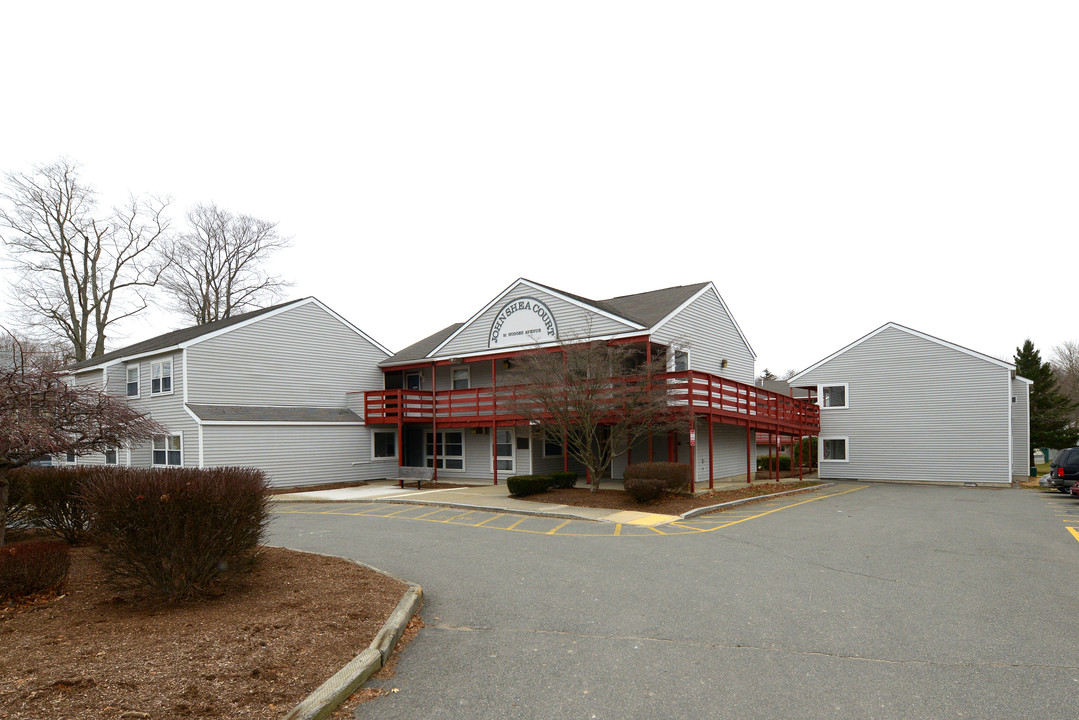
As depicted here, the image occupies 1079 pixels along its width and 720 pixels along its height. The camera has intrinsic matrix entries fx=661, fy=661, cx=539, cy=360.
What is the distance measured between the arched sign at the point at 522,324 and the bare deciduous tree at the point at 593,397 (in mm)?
3749

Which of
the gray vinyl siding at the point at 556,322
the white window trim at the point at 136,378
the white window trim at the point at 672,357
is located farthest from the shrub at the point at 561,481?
the white window trim at the point at 136,378

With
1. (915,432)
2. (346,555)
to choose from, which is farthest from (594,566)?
(915,432)

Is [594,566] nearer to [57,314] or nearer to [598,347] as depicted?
[598,347]

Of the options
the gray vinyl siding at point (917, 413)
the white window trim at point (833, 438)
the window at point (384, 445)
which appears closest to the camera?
the gray vinyl siding at point (917, 413)

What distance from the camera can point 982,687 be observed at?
16.3ft

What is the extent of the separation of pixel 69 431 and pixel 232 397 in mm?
16140

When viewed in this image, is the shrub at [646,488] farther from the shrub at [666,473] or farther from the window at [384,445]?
the window at [384,445]

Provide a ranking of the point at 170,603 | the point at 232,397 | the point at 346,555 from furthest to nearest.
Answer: the point at 232,397
the point at 346,555
the point at 170,603

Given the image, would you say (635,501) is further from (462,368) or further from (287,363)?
(287,363)

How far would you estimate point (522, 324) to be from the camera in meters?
24.7

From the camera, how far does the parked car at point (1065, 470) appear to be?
73.1 ft

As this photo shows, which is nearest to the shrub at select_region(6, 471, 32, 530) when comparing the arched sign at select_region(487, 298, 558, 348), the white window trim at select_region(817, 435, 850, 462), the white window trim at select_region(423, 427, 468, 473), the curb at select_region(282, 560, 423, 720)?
the curb at select_region(282, 560, 423, 720)

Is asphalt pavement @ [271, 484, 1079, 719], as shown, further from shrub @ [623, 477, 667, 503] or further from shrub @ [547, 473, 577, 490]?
shrub @ [547, 473, 577, 490]

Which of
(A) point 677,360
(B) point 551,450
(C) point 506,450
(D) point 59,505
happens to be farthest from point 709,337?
(D) point 59,505
